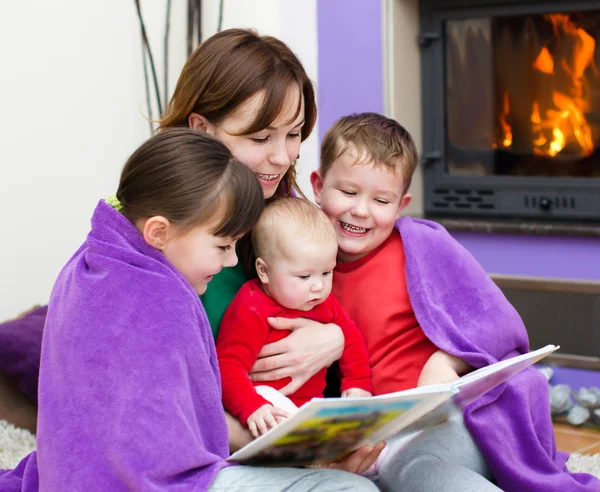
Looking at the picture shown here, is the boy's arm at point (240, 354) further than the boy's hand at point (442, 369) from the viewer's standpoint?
No

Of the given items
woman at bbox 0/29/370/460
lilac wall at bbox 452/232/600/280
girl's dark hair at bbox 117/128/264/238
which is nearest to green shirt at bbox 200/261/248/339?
woman at bbox 0/29/370/460

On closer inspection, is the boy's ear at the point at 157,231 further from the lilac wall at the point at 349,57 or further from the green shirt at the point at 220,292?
the lilac wall at the point at 349,57

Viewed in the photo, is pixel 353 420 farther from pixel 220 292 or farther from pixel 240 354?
pixel 220 292

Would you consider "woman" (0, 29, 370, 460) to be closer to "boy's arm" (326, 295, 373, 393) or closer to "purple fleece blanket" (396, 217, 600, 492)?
"boy's arm" (326, 295, 373, 393)

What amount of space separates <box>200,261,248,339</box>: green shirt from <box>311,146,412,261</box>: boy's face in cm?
20

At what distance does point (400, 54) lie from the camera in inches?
114

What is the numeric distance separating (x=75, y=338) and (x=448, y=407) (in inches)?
21.6

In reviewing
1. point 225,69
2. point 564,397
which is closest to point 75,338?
point 225,69

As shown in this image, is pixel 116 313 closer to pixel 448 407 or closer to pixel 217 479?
pixel 217 479

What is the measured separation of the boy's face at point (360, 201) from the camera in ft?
5.32

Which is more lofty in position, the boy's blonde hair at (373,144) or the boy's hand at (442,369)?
the boy's blonde hair at (373,144)

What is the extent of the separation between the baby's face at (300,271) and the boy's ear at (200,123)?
229mm

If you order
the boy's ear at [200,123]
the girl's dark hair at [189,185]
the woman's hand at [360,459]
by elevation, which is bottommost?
the woman's hand at [360,459]

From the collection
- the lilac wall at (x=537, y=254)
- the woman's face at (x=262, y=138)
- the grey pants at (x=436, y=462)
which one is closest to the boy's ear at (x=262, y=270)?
the woman's face at (x=262, y=138)
